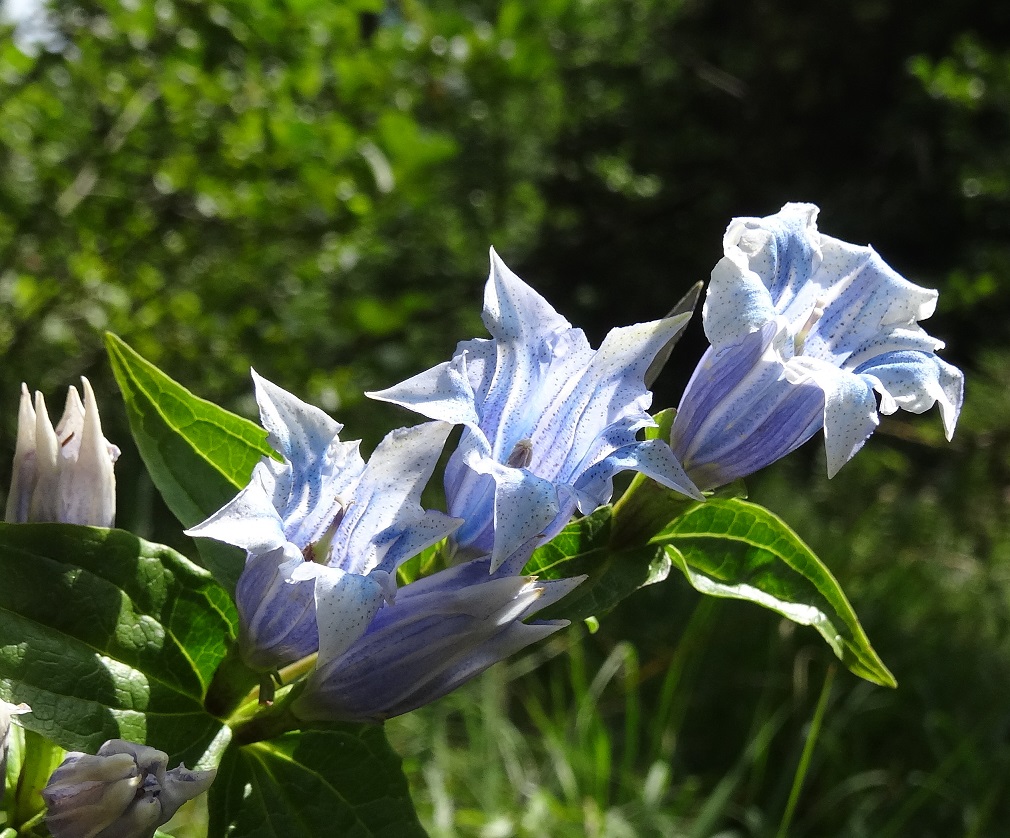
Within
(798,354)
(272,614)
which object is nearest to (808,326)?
(798,354)

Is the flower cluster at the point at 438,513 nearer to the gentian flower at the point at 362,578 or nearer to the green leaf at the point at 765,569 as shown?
the gentian flower at the point at 362,578

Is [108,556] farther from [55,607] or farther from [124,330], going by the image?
[124,330]

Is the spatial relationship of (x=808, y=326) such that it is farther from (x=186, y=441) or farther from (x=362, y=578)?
(x=186, y=441)

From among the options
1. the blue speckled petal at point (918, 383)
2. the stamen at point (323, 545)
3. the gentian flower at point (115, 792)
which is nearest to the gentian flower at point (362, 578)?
the stamen at point (323, 545)

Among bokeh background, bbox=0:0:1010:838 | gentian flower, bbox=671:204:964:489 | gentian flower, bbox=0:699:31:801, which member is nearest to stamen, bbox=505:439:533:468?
gentian flower, bbox=671:204:964:489

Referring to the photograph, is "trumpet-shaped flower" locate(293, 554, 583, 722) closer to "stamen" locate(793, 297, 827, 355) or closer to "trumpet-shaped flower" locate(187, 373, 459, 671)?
"trumpet-shaped flower" locate(187, 373, 459, 671)

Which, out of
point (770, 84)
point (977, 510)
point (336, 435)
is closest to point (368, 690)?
point (336, 435)
